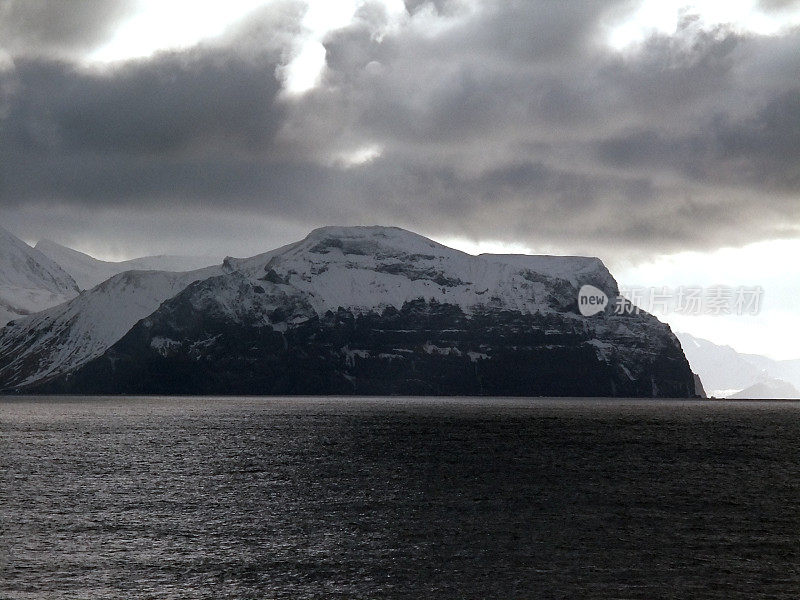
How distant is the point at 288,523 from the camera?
86.2 m

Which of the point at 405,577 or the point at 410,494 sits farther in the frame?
the point at 410,494

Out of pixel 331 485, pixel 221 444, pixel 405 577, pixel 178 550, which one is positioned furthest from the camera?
pixel 221 444

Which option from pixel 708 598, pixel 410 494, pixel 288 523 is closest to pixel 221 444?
pixel 410 494

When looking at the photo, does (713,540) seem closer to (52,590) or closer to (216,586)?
(216,586)

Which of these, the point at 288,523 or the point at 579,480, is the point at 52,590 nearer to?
the point at 288,523

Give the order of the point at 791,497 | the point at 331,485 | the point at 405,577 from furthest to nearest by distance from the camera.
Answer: the point at 331,485, the point at 791,497, the point at 405,577

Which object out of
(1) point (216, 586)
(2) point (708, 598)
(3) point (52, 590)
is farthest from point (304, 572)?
(2) point (708, 598)

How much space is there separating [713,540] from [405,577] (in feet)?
96.3

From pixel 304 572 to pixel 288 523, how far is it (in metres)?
20.1

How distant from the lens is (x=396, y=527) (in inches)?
3339

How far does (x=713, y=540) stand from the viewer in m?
78.5

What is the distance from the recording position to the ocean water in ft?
207

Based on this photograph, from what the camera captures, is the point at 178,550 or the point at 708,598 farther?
the point at 178,550

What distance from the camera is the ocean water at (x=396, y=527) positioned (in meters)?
63.2
